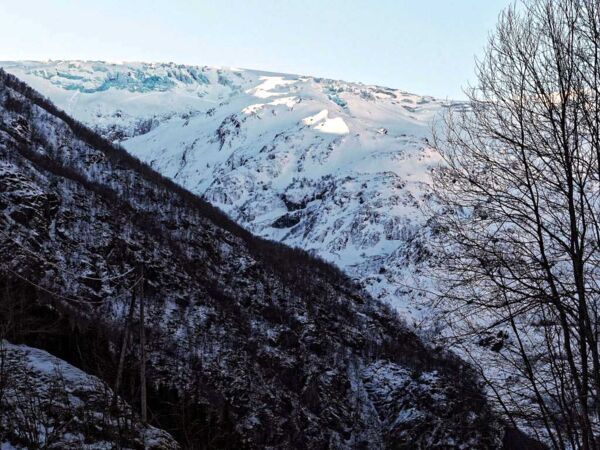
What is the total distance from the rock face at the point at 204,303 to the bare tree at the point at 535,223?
4122 centimetres

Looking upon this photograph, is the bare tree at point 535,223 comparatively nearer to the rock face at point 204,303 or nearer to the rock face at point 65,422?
the rock face at point 65,422

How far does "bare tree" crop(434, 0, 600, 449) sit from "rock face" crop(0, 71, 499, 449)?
41225 mm

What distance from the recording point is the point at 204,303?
4589 inches

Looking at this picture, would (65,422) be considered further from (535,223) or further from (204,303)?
(204,303)

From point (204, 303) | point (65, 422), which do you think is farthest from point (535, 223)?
point (204, 303)

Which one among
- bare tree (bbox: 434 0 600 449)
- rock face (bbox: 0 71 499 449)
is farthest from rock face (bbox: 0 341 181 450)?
rock face (bbox: 0 71 499 449)

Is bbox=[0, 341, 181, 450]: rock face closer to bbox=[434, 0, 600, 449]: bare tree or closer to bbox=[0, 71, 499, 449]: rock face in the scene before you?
bbox=[434, 0, 600, 449]: bare tree

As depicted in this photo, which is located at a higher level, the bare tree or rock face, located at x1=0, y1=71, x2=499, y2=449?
the bare tree

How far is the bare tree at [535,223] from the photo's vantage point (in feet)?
22.4

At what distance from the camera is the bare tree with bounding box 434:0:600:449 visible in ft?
22.4

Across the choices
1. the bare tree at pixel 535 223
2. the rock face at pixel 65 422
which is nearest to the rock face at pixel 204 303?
the rock face at pixel 65 422

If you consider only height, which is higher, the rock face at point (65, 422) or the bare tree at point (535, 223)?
the bare tree at point (535, 223)

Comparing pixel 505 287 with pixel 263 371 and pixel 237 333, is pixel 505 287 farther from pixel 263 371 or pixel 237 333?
pixel 237 333

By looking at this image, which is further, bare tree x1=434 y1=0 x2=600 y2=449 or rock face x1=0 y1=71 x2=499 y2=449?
rock face x1=0 y1=71 x2=499 y2=449
